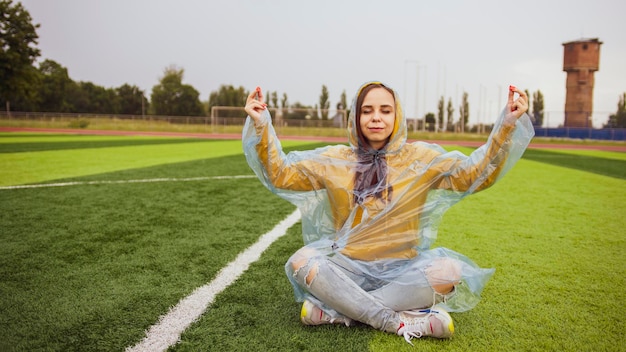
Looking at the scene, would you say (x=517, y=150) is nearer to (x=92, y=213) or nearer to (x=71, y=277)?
(x=71, y=277)

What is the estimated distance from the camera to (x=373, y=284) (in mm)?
2338

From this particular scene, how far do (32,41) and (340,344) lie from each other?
175 feet

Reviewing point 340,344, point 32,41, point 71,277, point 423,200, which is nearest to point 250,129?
point 423,200

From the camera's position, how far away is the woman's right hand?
7.60ft

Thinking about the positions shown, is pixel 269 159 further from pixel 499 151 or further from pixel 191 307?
pixel 499 151

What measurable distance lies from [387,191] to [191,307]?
3.97 feet

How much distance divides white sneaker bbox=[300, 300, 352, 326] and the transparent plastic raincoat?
0.04 m

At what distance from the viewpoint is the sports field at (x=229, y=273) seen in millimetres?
2158

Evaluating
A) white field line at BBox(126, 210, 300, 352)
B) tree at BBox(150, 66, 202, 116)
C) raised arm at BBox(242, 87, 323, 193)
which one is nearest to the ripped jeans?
raised arm at BBox(242, 87, 323, 193)

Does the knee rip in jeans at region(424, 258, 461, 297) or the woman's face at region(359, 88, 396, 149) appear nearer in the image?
the knee rip in jeans at region(424, 258, 461, 297)

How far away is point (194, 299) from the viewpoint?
2.61m

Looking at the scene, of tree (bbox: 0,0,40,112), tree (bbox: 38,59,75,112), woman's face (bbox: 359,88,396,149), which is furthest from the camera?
tree (bbox: 38,59,75,112)

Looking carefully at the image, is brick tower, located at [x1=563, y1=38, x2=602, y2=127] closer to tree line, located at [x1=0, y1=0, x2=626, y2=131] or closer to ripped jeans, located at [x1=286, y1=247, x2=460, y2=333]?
tree line, located at [x1=0, y1=0, x2=626, y2=131]

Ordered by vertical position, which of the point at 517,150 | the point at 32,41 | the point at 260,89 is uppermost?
the point at 32,41
